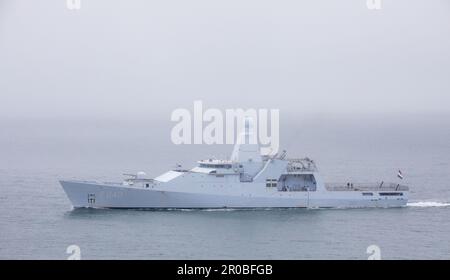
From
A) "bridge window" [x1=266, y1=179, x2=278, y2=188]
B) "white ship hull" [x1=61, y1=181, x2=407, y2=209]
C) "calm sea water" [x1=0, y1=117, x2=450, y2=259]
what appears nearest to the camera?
"calm sea water" [x1=0, y1=117, x2=450, y2=259]

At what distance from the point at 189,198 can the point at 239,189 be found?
2.03 m

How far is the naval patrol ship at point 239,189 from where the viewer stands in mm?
29953

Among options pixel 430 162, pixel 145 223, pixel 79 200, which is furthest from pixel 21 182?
pixel 430 162

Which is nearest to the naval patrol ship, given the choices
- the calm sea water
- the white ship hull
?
the white ship hull

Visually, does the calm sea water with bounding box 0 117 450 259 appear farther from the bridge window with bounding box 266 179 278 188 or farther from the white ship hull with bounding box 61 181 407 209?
the bridge window with bounding box 266 179 278 188

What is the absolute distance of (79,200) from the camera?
29953 millimetres

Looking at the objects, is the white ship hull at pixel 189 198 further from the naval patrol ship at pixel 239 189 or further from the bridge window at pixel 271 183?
the bridge window at pixel 271 183

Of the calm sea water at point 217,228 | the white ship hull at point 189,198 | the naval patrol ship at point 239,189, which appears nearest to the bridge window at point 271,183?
the naval patrol ship at point 239,189

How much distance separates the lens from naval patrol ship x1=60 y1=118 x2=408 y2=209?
30.0 m

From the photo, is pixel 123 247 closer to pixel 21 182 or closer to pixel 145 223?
pixel 145 223

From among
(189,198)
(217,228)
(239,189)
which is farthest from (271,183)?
(217,228)

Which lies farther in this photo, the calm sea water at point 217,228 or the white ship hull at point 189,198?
the white ship hull at point 189,198

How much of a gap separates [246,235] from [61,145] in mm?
42075
